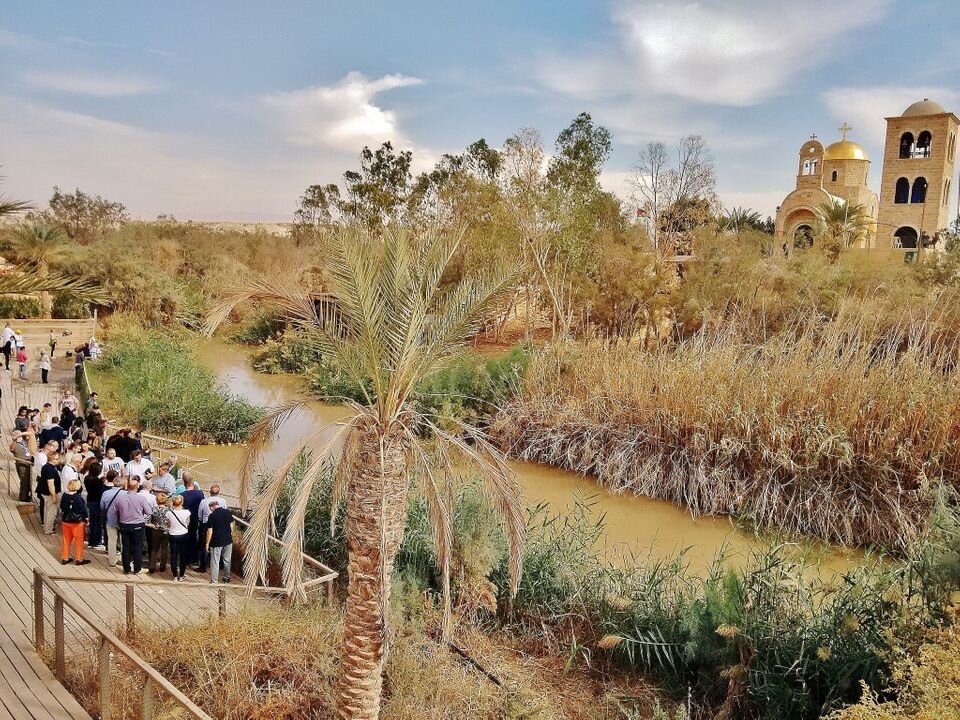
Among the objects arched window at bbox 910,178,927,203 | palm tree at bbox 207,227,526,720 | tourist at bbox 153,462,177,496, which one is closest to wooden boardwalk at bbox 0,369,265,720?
tourist at bbox 153,462,177,496

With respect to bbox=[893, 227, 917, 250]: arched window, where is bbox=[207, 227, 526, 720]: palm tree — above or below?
below

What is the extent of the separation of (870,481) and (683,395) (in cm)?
355

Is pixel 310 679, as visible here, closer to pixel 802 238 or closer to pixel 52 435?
pixel 52 435

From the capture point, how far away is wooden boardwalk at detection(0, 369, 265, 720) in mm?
5895

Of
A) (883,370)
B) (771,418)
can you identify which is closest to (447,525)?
(771,418)

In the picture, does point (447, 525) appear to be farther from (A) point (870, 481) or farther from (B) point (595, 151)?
(B) point (595, 151)

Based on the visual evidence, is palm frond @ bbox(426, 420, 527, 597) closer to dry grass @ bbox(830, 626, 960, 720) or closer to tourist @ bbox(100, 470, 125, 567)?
dry grass @ bbox(830, 626, 960, 720)

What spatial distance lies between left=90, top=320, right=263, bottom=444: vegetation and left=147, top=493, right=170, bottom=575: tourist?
27.3 feet

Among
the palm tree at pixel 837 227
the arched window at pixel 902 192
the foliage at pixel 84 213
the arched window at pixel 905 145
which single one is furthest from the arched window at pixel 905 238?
the foliage at pixel 84 213

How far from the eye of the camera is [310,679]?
6664 millimetres

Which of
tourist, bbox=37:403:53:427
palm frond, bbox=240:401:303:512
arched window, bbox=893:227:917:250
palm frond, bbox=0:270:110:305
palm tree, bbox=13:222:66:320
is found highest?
arched window, bbox=893:227:917:250

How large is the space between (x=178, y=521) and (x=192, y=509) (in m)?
0.30

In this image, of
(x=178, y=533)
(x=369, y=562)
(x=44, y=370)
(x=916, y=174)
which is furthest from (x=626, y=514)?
(x=916, y=174)

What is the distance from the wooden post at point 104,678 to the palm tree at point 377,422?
109cm
